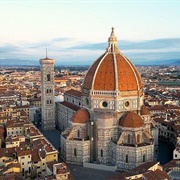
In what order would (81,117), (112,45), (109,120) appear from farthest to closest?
(112,45)
(81,117)
(109,120)

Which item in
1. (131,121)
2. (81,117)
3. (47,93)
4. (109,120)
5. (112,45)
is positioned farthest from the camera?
(47,93)

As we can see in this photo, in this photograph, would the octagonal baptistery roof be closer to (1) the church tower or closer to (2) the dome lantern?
(2) the dome lantern

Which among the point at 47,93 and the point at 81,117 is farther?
the point at 47,93

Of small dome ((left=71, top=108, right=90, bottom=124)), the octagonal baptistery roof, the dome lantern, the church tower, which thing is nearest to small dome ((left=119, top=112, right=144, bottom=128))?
the octagonal baptistery roof

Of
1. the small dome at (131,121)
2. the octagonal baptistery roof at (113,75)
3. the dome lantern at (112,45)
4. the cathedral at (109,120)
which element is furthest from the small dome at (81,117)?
the dome lantern at (112,45)

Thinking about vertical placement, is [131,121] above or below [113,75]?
below

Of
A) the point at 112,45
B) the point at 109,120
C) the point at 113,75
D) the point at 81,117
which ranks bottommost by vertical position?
the point at 109,120

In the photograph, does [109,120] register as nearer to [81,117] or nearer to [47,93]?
[81,117]

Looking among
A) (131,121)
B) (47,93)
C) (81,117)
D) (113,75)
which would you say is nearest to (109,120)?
(131,121)

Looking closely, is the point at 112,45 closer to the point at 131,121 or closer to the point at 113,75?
the point at 113,75
